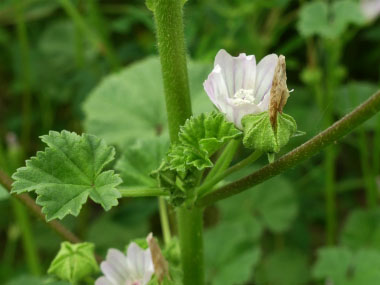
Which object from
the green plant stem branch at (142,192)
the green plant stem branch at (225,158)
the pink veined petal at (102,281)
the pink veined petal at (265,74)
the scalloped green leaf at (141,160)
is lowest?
the pink veined petal at (102,281)

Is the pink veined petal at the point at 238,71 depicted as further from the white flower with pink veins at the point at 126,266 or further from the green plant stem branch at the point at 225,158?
the white flower with pink veins at the point at 126,266

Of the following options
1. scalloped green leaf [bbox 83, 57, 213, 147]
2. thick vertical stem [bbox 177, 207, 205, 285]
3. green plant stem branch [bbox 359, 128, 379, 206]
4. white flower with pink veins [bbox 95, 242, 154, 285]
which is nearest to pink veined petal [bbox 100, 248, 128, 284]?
white flower with pink veins [bbox 95, 242, 154, 285]

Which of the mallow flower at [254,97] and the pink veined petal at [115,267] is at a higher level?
the mallow flower at [254,97]

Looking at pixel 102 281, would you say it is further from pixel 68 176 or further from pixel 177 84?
pixel 177 84

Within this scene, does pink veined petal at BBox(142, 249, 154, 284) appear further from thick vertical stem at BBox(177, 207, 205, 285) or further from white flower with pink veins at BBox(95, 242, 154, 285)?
thick vertical stem at BBox(177, 207, 205, 285)

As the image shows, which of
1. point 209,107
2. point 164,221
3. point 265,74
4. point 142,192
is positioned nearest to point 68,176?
point 142,192

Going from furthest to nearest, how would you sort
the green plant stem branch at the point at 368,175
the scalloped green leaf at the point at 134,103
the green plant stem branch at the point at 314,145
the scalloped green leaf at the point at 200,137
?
the green plant stem branch at the point at 368,175 < the scalloped green leaf at the point at 134,103 < the scalloped green leaf at the point at 200,137 < the green plant stem branch at the point at 314,145

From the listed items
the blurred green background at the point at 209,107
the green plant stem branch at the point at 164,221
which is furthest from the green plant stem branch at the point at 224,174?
the blurred green background at the point at 209,107
